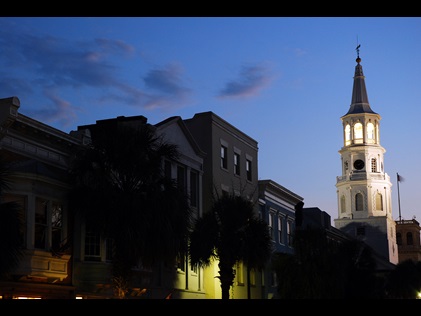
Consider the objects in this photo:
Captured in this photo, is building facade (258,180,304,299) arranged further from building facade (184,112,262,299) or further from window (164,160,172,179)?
window (164,160,172,179)

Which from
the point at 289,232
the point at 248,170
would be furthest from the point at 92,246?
the point at 289,232

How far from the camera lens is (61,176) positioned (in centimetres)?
2967

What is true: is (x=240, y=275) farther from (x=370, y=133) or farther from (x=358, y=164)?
(x=370, y=133)

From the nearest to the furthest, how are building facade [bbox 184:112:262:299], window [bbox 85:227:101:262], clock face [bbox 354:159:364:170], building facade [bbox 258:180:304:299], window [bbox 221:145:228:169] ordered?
1. window [bbox 85:227:101:262]
2. building facade [bbox 184:112:262:299]
3. window [bbox 221:145:228:169]
4. building facade [bbox 258:180:304:299]
5. clock face [bbox 354:159:364:170]

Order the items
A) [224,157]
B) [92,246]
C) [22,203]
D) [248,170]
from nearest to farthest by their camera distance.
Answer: [22,203]
[92,246]
[224,157]
[248,170]

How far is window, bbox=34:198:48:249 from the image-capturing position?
91.8ft

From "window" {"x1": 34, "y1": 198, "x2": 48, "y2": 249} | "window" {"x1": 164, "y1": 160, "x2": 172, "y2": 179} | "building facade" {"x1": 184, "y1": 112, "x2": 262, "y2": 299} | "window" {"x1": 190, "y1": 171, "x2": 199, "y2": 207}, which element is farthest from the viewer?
"building facade" {"x1": 184, "y1": 112, "x2": 262, "y2": 299}

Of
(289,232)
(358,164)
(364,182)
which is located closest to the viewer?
(289,232)

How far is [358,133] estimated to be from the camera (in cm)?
12825

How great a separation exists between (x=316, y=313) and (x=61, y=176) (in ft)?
83.7

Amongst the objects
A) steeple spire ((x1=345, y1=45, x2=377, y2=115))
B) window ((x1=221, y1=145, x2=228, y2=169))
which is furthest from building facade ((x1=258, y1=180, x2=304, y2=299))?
steeple spire ((x1=345, y1=45, x2=377, y2=115))

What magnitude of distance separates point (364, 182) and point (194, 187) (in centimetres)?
8795

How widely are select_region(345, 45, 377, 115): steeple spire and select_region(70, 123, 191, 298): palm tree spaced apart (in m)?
103

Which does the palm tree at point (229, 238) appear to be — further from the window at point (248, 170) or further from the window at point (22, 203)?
the window at point (248, 170)
